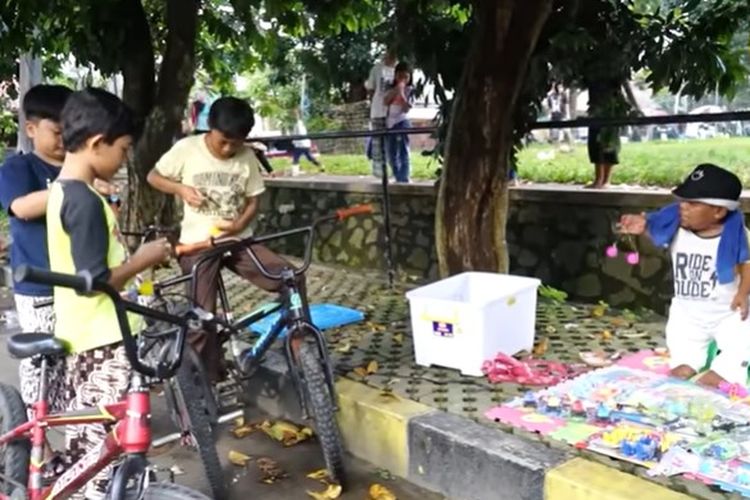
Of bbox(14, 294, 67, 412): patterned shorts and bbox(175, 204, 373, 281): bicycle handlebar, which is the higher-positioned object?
Result: bbox(175, 204, 373, 281): bicycle handlebar

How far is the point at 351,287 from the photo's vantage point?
6.73 meters

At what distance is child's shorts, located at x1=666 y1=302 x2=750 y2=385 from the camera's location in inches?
142

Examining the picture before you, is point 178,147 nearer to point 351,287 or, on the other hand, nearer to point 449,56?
point 449,56

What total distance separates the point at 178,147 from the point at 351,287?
10.1 feet

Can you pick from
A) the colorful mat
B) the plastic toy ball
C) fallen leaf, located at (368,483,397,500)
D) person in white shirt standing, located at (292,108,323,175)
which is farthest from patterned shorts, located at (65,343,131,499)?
person in white shirt standing, located at (292,108,323,175)

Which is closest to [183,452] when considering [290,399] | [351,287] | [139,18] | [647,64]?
[290,399]

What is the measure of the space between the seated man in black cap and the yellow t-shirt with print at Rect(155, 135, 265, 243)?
1.90 metres

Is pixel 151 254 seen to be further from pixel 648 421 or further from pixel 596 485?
pixel 648 421

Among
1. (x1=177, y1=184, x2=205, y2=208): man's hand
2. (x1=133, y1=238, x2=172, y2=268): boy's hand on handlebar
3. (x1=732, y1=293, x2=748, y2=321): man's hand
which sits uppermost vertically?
(x1=177, y1=184, x2=205, y2=208): man's hand

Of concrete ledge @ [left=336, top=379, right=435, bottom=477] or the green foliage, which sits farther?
the green foliage

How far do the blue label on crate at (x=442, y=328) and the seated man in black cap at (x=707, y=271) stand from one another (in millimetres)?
989

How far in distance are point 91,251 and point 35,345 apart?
0.37 m

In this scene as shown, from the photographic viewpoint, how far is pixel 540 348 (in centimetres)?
442

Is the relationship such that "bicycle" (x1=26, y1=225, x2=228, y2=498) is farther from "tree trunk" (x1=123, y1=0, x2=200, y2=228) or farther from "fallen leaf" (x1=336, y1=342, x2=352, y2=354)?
"tree trunk" (x1=123, y1=0, x2=200, y2=228)
